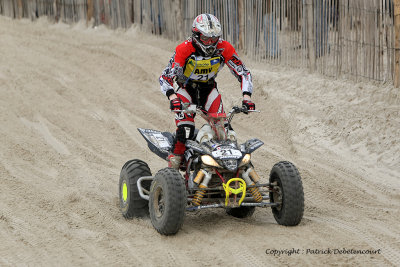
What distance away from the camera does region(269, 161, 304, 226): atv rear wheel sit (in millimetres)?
6348

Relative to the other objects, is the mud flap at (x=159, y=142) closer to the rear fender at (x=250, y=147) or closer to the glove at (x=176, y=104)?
the glove at (x=176, y=104)

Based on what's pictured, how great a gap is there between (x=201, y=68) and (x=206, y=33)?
503 mm

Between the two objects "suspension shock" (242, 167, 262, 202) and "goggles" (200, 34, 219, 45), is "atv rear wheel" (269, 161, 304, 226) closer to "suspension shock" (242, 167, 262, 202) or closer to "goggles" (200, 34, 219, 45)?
"suspension shock" (242, 167, 262, 202)

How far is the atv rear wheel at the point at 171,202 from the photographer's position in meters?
6.08

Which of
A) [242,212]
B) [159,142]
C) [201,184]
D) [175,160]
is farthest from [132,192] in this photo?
[242,212]

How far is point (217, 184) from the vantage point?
671 centimetres

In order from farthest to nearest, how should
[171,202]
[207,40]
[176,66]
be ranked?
1. [176,66]
2. [207,40]
3. [171,202]

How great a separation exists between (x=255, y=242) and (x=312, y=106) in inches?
224

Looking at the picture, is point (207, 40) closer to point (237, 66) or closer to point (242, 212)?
point (237, 66)

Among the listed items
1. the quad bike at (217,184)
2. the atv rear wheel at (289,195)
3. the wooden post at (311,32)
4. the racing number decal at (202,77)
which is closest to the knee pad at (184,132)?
the quad bike at (217,184)

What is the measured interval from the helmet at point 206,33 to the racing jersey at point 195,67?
0.43ft

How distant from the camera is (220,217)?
23.7 ft

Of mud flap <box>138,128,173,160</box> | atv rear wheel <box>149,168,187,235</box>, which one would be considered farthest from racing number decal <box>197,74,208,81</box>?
atv rear wheel <box>149,168,187,235</box>

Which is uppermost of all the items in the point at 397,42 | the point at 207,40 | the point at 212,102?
the point at 207,40
